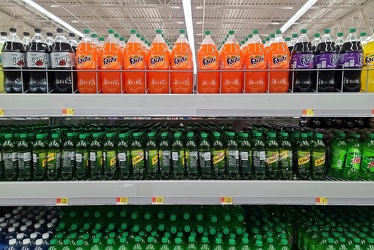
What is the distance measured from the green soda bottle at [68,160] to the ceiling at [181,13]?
5273 mm

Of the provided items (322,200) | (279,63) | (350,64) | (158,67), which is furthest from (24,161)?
(350,64)

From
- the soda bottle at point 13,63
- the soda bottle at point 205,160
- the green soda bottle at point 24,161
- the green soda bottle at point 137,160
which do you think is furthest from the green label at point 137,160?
the soda bottle at point 13,63

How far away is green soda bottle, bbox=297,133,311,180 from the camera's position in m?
1.65

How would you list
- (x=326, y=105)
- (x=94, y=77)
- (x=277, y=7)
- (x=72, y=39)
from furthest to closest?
(x=277, y=7) < (x=72, y=39) < (x=94, y=77) < (x=326, y=105)

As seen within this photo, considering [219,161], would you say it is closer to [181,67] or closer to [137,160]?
[137,160]

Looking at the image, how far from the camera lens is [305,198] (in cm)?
149

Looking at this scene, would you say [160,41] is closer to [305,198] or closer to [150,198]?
[150,198]

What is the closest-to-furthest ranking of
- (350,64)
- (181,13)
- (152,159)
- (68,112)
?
(68,112) < (350,64) < (152,159) < (181,13)

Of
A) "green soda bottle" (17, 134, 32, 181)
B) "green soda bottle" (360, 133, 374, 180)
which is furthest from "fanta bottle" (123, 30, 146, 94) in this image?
"green soda bottle" (360, 133, 374, 180)

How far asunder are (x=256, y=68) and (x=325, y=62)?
40 centimetres

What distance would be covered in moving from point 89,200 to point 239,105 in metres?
0.98

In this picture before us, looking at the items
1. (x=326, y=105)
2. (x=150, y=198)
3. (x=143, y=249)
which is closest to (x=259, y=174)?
(x=326, y=105)

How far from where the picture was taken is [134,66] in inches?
62.0

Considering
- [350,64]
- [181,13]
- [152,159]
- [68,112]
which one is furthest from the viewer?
[181,13]
